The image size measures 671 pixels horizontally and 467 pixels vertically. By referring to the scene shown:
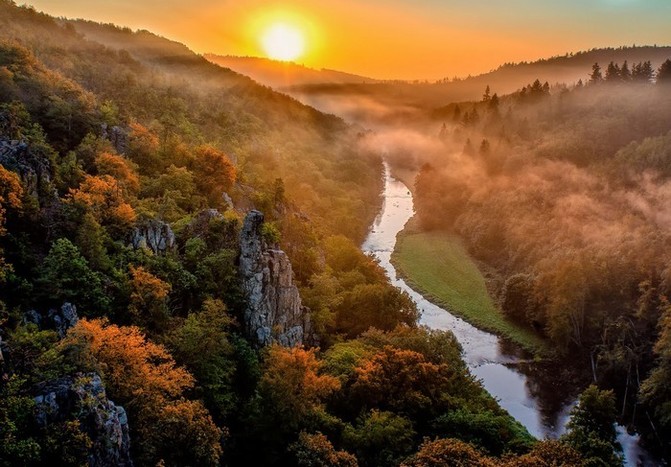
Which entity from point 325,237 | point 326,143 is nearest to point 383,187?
point 326,143

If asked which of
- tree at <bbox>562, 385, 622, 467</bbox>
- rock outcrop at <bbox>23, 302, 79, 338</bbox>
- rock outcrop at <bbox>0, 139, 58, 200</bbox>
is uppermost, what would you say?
rock outcrop at <bbox>0, 139, 58, 200</bbox>

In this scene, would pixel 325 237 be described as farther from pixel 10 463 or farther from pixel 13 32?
pixel 13 32

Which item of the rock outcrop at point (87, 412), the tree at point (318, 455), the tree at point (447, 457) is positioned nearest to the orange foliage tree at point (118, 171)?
the rock outcrop at point (87, 412)

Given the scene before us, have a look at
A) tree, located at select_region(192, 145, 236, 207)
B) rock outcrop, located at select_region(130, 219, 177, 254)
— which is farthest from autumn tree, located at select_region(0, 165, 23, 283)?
tree, located at select_region(192, 145, 236, 207)

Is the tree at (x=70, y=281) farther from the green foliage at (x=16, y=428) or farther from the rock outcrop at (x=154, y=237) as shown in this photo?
the green foliage at (x=16, y=428)

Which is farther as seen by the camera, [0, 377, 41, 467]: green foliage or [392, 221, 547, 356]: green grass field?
[392, 221, 547, 356]: green grass field

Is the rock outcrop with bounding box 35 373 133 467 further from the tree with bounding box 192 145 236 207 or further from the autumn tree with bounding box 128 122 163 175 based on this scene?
the autumn tree with bounding box 128 122 163 175

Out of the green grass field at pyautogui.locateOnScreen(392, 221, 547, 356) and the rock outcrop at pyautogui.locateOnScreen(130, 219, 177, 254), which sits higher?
the rock outcrop at pyautogui.locateOnScreen(130, 219, 177, 254)
